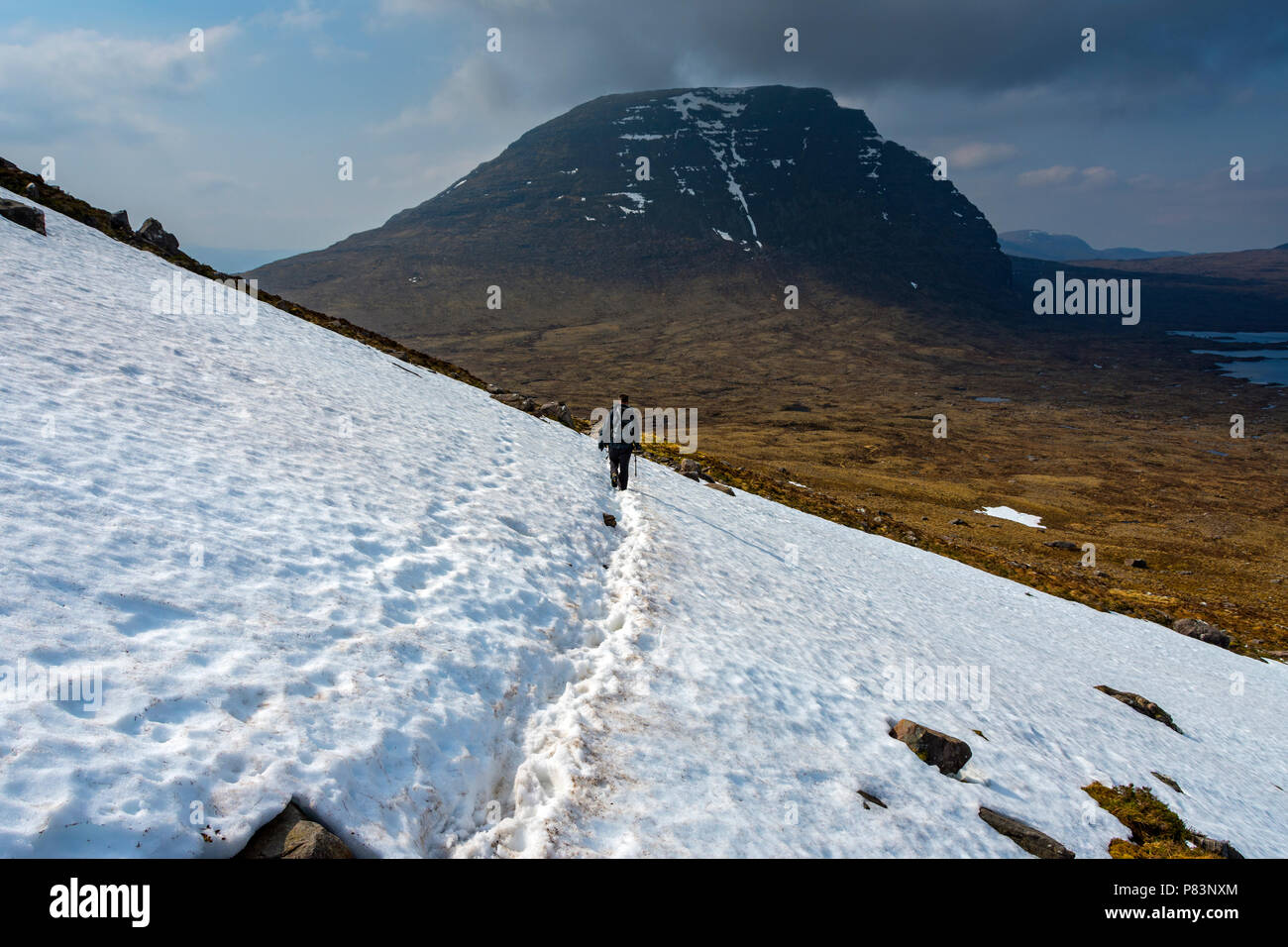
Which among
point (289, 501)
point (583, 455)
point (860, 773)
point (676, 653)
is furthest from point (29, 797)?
point (583, 455)

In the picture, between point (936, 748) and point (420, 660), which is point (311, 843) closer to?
point (420, 660)

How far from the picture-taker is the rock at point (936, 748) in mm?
10586

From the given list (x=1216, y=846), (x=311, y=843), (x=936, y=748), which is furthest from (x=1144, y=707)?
(x=311, y=843)

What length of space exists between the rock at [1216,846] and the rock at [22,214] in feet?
122

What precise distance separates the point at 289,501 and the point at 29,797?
262 inches

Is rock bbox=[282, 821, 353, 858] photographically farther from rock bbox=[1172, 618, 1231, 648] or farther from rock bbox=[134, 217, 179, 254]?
rock bbox=[1172, 618, 1231, 648]

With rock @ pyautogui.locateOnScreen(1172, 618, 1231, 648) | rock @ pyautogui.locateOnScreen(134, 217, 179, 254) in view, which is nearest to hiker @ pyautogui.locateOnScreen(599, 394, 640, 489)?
rock @ pyautogui.locateOnScreen(134, 217, 179, 254)

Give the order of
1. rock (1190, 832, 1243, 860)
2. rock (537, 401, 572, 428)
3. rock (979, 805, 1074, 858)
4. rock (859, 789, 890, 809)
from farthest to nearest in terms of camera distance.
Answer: rock (537, 401, 572, 428) < rock (1190, 832, 1243, 860) < rock (979, 805, 1074, 858) < rock (859, 789, 890, 809)

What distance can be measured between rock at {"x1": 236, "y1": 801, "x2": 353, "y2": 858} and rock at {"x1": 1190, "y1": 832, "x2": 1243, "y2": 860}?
14520mm

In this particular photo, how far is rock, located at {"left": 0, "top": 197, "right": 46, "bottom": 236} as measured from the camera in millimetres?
21000

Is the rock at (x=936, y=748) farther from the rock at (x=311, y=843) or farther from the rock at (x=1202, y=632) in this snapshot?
the rock at (x=1202, y=632)

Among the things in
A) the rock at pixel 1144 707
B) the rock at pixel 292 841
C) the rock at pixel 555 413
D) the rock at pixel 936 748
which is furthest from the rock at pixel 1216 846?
the rock at pixel 555 413

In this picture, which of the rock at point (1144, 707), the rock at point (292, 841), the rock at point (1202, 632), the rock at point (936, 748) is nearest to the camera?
the rock at point (292, 841)
